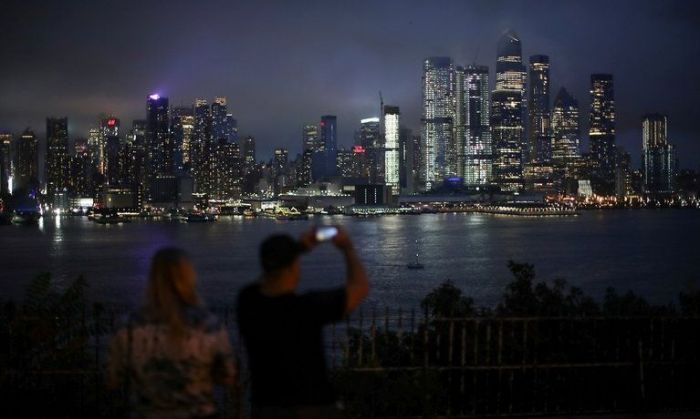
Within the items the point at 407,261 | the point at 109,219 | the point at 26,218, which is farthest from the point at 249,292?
the point at 26,218

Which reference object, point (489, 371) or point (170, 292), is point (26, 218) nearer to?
point (489, 371)

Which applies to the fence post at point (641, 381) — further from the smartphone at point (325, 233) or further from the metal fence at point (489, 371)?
the smartphone at point (325, 233)

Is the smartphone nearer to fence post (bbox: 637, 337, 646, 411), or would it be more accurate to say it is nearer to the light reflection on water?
fence post (bbox: 637, 337, 646, 411)

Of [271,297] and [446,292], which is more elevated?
[271,297]

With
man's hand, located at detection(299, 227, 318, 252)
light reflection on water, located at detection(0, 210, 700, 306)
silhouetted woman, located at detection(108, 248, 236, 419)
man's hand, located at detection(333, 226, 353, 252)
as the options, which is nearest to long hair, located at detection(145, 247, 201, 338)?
silhouetted woman, located at detection(108, 248, 236, 419)

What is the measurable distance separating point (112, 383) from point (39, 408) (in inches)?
136

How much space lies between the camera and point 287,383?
3.64 metres

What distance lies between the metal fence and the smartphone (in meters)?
3.24

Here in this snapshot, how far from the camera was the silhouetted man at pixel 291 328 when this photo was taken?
3615 mm

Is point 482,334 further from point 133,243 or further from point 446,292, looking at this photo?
point 133,243

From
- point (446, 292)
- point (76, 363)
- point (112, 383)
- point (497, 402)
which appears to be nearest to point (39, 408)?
point (76, 363)

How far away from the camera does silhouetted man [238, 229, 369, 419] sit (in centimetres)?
362

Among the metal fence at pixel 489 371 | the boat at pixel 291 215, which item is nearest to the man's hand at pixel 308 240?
the metal fence at pixel 489 371

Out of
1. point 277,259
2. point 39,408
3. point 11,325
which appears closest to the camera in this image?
point 277,259
